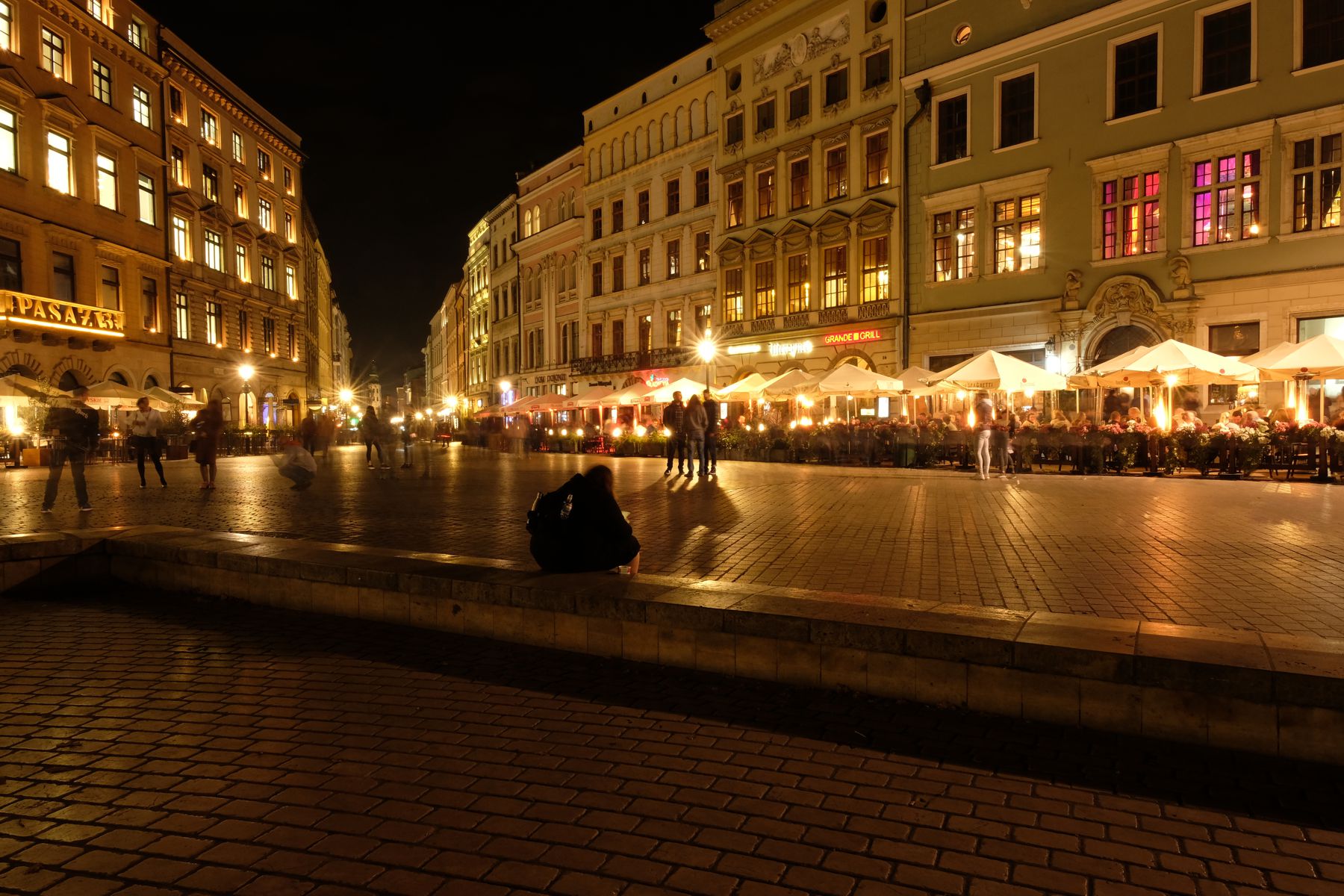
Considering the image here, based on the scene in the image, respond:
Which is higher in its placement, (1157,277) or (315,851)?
(1157,277)

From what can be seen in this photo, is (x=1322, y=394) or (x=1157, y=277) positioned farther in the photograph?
(x=1157, y=277)

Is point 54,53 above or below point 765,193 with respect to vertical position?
above

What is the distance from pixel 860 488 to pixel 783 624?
10499 millimetres

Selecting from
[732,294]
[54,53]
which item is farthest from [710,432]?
[54,53]

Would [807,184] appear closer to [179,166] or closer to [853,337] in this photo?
[853,337]

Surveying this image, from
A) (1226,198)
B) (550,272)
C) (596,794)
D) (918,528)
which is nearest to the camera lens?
(596,794)

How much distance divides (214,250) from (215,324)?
11.9ft

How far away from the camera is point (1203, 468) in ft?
55.1

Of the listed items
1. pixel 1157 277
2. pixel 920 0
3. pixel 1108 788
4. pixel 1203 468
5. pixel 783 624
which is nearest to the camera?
pixel 1108 788

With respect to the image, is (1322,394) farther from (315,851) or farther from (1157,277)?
(315,851)

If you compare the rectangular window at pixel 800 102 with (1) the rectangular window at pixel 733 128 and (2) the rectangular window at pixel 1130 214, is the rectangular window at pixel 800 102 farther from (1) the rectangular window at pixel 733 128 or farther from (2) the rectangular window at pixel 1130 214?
(2) the rectangular window at pixel 1130 214

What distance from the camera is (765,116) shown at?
3478 cm

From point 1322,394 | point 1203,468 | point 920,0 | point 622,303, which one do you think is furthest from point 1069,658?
point 622,303

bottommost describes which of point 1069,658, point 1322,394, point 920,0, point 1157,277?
point 1069,658
